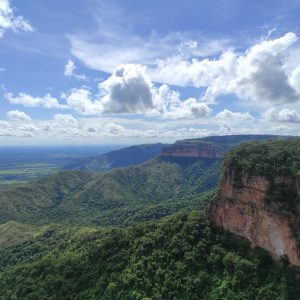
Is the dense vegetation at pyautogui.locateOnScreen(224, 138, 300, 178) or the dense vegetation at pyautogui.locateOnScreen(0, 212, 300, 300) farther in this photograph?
the dense vegetation at pyautogui.locateOnScreen(224, 138, 300, 178)

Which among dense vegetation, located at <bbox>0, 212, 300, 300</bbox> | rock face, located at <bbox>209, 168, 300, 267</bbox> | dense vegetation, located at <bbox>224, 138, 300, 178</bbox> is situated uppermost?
dense vegetation, located at <bbox>224, 138, 300, 178</bbox>

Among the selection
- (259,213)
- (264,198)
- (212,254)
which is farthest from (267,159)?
(212,254)

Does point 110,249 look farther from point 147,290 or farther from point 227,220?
point 227,220

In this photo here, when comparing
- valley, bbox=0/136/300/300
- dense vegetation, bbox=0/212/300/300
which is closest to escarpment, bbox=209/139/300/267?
valley, bbox=0/136/300/300

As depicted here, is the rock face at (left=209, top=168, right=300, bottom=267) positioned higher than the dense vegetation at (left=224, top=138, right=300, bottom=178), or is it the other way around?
the dense vegetation at (left=224, top=138, right=300, bottom=178)

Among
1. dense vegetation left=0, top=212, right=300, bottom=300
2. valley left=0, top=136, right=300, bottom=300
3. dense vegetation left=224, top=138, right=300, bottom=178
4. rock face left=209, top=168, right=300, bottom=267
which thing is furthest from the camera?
dense vegetation left=224, top=138, right=300, bottom=178

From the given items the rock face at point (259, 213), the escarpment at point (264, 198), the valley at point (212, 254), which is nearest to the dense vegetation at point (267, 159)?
the escarpment at point (264, 198)

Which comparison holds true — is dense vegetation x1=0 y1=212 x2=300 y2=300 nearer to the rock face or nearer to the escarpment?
the rock face

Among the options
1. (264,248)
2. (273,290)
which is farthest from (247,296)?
(264,248)
